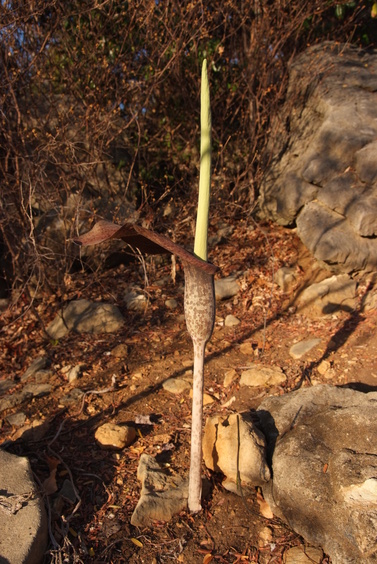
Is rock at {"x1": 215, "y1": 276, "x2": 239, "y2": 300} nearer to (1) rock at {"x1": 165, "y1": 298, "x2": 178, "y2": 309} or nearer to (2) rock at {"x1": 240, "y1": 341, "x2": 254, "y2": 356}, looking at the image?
(1) rock at {"x1": 165, "y1": 298, "x2": 178, "y2": 309}

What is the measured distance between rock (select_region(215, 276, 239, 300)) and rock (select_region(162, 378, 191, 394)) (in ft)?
4.71

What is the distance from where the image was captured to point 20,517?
7.32 ft

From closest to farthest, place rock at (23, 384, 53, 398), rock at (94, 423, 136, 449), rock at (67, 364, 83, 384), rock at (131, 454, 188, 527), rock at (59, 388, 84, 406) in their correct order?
rock at (131, 454, 188, 527) < rock at (94, 423, 136, 449) < rock at (59, 388, 84, 406) < rock at (23, 384, 53, 398) < rock at (67, 364, 83, 384)

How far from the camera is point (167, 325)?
4492 millimetres

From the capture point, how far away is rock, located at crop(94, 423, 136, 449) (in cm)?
293

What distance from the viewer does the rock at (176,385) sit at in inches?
137

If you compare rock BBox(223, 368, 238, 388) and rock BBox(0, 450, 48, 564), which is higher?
rock BBox(0, 450, 48, 564)

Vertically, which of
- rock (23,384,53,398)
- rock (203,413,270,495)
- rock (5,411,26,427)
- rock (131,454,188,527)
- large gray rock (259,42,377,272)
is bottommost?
rock (23,384,53,398)

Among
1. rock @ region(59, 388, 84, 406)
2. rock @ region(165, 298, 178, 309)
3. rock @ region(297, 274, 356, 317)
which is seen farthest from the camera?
rock @ region(165, 298, 178, 309)

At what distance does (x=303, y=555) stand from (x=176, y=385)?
1.56 metres

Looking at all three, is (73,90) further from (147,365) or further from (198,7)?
(147,365)

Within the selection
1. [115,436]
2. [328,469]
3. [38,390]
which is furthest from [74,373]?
[328,469]

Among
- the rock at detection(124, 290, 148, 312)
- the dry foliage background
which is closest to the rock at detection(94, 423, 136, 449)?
the dry foliage background

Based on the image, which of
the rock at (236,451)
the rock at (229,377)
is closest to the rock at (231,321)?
the rock at (229,377)
